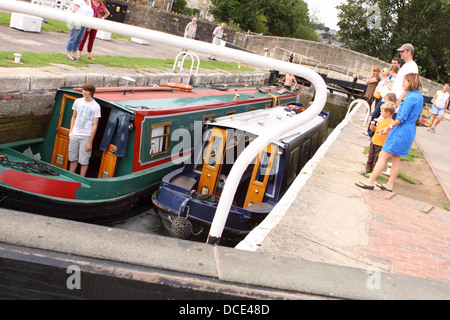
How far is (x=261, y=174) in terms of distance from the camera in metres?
7.08

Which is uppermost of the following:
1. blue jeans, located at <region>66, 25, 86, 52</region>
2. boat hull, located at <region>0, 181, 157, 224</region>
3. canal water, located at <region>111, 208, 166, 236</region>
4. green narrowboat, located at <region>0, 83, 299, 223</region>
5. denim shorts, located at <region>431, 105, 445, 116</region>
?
denim shorts, located at <region>431, 105, 445, 116</region>

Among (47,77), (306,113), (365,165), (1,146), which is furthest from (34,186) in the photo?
(365,165)

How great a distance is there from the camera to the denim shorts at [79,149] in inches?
266

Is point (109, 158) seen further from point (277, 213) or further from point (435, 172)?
point (435, 172)

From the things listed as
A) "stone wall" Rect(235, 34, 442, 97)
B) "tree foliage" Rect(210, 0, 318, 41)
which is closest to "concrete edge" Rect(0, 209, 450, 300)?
"stone wall" Rect(235, 34, 442, 97)

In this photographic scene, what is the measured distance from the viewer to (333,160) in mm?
7621

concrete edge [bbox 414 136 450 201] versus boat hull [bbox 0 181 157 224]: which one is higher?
concrete edge [bbox 414 136 450 201]

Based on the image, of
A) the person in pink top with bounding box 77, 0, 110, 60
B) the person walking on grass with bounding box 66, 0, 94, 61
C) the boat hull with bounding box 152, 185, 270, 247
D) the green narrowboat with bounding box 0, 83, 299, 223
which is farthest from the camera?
the person in pink top with bounding box 77, 0, 110, 60

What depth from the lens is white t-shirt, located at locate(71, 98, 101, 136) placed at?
657 cm

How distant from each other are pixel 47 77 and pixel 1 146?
1.57 metres

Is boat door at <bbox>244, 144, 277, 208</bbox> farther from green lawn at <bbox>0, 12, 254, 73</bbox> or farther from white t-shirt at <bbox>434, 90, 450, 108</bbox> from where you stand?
white t-shirt at <bbox>434, 90, 450, 108</bbox>

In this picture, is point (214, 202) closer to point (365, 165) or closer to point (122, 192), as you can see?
point (122, 192)

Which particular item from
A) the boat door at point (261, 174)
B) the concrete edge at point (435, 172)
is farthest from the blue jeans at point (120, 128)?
the concrete edge at point (435, 172)

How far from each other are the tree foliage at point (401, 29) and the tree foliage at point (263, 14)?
26.2 feet
